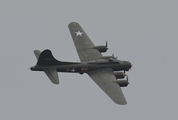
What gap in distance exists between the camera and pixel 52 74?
3076 inches

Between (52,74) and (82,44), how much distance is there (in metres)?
10.5

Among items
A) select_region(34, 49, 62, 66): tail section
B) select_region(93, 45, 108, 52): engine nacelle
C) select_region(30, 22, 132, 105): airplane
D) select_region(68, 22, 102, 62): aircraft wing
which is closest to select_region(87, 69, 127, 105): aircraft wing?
select_region(30, 22, 132, 105): airplane

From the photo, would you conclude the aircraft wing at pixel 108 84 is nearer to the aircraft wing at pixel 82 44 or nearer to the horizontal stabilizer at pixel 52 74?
the aircraft wing at pixel 82 44

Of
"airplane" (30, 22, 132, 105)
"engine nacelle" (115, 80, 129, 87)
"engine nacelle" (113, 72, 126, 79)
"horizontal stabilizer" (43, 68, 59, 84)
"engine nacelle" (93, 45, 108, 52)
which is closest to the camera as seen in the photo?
"horizontal stabilizer" (43, 68, 59, 84)

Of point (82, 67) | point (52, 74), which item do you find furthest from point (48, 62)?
point (82, 67)

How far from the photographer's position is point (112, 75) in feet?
266

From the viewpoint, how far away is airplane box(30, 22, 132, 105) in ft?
256

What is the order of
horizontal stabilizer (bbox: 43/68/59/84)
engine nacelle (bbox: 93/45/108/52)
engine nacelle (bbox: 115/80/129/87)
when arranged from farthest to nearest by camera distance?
engine nacelle (bbox: 93/45/108/52)
engine nacelle (bbox: 115/80/129/87)
horizontal stabilizer (bbox: 43/68/59/84)

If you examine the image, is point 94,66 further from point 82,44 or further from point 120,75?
point 82,44

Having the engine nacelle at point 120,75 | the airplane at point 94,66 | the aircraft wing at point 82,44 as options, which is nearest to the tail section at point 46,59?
the airplane at point 94,66

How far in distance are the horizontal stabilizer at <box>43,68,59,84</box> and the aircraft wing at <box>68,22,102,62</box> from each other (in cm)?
656

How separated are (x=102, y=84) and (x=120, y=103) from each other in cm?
573

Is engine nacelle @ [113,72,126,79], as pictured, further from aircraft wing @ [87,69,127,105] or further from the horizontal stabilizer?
the horizontal stabilizer

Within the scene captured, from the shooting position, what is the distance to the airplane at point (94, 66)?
7800 centimetres
